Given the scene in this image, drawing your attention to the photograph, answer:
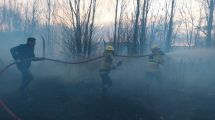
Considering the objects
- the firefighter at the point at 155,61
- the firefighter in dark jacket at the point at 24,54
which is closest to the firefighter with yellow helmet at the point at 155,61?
the firefighter at the point at 155,61

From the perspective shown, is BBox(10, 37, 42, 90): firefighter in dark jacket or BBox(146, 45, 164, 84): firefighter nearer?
BBox(10, 37, 42, 90): firefighter in dark jacket

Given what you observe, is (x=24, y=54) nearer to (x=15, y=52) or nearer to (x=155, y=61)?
(x=15, y=52)

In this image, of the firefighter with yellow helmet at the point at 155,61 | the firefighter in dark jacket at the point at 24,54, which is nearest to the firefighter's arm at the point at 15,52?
the firefighter in dark jacket at the point at 24,54

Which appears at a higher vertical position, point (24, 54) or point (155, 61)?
point (24, 54)

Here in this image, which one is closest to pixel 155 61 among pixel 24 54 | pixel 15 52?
pixel 24 54

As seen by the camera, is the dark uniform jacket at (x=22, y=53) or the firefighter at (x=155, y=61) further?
the firefighter at (x=155, y=61)

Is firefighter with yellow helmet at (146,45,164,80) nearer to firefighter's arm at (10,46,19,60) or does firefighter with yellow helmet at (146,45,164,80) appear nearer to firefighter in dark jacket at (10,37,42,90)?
firefighter in dark jacket at (10,37,42,90)

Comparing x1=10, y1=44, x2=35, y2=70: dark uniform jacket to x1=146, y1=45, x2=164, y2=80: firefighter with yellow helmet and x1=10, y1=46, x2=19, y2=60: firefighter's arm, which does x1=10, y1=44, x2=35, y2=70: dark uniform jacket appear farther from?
x1=146, y1=45, x2=164, y2=80: firefighter with yellow helmet

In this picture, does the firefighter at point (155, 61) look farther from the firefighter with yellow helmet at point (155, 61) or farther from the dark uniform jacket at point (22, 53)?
the dark uniform jacket at point (22, 53)

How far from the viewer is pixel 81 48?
24.0 m

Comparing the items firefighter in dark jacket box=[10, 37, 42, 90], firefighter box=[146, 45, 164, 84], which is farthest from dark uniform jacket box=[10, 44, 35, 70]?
firefighter box=[146, 45, 164, 84]

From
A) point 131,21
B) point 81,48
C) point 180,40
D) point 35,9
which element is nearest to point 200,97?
point 81,48

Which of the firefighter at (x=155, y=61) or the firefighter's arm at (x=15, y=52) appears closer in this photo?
the firefighter's arm at (x=15, y=52)

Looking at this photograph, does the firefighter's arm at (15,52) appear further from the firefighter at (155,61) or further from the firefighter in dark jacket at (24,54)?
the firefighter at (155,61)
